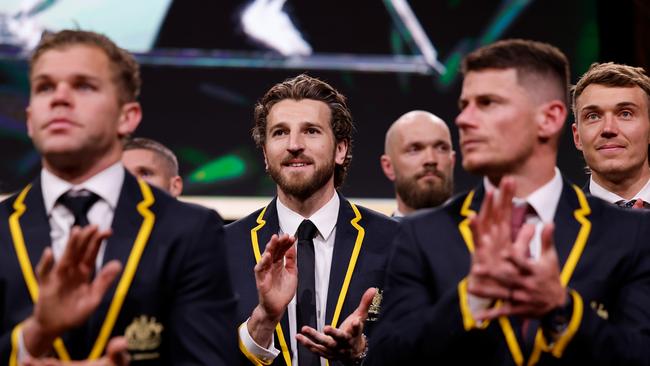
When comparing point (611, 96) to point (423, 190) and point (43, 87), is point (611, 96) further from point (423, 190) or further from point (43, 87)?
point (43, 87)

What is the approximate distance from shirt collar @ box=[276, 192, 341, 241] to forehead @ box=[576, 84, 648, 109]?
3.71 feet

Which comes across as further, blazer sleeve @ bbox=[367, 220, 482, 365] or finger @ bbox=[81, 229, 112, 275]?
blazer sleeve @ bbox=[367, 220, 482, 365]

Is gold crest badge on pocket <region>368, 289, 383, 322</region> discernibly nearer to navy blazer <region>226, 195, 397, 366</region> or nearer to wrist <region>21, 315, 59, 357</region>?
navy blazer <region>226, 195, 397, 366</region>

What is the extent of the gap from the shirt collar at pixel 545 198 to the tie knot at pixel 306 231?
1.27 metres

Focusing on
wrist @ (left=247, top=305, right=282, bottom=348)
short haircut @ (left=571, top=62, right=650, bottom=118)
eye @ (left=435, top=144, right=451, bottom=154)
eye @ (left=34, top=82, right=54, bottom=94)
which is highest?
short haircut @ (left=571, top=62, right=650, bottom=118)

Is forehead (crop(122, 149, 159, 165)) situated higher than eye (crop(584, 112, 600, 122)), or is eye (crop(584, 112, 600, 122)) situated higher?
eye (crop(584, 112, 600, 122))

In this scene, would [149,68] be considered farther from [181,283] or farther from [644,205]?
[181,283]

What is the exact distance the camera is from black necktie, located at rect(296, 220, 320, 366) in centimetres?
352

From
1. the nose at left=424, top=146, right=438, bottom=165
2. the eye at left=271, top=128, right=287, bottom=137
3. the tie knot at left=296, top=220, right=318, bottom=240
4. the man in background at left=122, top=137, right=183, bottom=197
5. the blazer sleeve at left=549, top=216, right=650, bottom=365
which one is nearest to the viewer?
the blazer sleeve at left=549, top=216, right=650, bottom=365

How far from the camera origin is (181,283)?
248 cm

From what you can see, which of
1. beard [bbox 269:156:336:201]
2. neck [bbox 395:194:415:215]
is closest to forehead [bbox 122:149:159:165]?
beard [bbox 269:156:336:201]

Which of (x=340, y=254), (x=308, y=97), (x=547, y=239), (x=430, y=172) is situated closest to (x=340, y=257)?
(x=340, y=254)

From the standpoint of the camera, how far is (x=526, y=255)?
2281mm

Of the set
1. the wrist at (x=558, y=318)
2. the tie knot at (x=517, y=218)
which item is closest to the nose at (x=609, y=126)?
the tie knot at (x=517, y=218)
